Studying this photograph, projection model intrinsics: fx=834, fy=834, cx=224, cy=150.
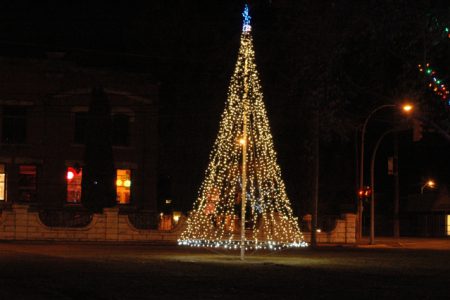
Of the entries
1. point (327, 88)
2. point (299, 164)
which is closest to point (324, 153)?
point (299, 164)

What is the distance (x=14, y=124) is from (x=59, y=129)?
8.46ft

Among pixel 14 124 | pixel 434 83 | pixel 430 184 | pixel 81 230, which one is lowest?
pixel 81 230

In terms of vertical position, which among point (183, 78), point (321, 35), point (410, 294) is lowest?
point (410, 294)

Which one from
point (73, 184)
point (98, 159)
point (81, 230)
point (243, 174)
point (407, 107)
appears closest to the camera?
point (407, 107)

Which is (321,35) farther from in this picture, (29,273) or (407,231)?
(407,231)

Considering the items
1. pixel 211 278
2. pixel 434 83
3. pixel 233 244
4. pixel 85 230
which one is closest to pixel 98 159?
pixel 85 230

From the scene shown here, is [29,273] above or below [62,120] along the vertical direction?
below

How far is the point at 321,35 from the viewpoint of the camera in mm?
19453

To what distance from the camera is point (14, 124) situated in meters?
48.0

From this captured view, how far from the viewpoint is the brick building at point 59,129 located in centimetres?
4772

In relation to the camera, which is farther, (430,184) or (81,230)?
(430,184)

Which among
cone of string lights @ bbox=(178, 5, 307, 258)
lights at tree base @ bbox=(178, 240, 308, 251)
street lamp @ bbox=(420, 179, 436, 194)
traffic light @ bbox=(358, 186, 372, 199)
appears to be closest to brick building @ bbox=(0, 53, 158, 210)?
cone of string lights @ bbox=(178, 5, 307, 258)

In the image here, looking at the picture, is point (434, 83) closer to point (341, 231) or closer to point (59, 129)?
point (341, 231)

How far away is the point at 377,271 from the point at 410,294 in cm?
684
